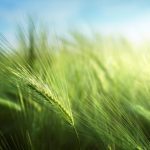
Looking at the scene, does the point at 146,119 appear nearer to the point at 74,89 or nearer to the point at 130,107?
the point at 130,107

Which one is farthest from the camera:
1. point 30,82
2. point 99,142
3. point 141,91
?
point 141,91

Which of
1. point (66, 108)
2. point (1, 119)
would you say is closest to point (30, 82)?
point (66, 108)

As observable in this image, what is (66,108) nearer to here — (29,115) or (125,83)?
(29,115)

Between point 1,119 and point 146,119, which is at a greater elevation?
point 1,119

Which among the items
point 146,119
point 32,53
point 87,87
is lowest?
point 146,119

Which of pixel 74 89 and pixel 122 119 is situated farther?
pixel 74 89

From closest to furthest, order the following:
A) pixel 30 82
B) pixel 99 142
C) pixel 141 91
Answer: pixel 30 82, pixel 99 142, pixel 141 91
